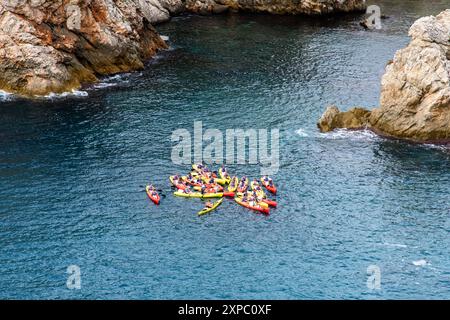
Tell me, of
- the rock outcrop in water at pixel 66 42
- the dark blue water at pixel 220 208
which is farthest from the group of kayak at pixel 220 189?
the rock outcrop in water at pixel 66 42

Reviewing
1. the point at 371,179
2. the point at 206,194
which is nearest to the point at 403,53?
the point at 371,179

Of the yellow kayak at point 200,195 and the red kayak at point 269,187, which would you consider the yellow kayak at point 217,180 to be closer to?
the yellow kayak at point 200,195

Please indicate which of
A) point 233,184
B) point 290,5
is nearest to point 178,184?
point 233,184

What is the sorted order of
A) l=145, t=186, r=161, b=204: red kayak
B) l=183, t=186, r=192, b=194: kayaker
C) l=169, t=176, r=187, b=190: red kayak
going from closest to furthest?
l=145, t=186, r=161, b=204: red kayak, l=183, t=186, r=192, b=194: kayaker, l=169, t=176, r=187, b=190: red kayak

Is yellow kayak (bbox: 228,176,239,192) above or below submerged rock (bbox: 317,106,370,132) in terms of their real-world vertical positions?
below

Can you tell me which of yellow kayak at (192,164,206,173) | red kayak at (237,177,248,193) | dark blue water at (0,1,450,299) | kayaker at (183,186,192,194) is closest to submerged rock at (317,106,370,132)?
dark blue water at (0,1,450,299)

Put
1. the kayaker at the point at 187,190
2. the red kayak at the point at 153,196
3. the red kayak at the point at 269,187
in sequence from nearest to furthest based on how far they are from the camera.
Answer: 1. the red kayak at the point at 153,196
2. the red kayak at the point at 269,187
3. the kayaker at the point at 187,190

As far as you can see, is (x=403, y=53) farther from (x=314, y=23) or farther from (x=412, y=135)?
(x=314, y=23)

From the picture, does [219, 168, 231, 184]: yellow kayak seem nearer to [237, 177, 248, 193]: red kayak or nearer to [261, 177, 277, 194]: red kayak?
[237, 177, 248, 193]: red kayak

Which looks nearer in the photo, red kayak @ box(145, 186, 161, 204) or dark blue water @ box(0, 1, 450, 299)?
dark blue water @ box(0, 1, 450, 299)
